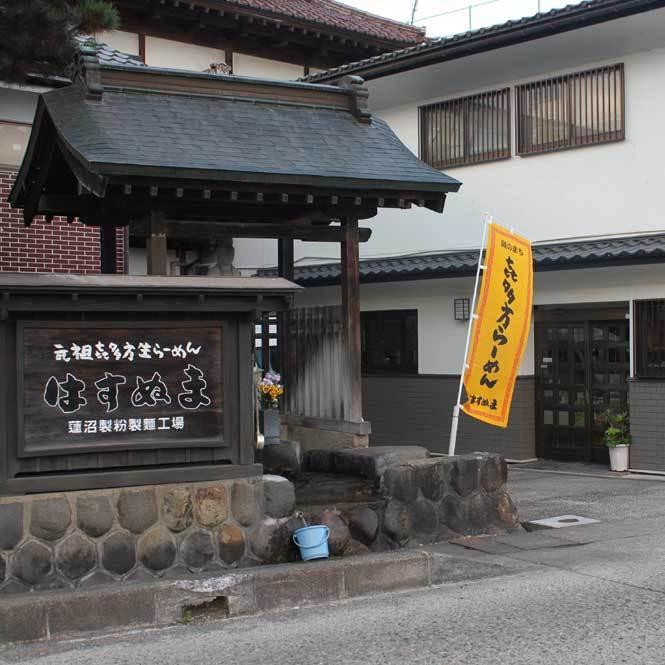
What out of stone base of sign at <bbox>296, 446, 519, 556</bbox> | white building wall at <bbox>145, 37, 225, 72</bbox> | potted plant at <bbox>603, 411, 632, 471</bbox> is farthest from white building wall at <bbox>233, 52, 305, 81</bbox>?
stone base of sign at <bbox>296, 446, 519, 556</bbox>

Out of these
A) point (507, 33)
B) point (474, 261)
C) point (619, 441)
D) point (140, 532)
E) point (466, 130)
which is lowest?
point (140, 532)

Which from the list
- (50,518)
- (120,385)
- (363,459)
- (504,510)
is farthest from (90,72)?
(504,510)

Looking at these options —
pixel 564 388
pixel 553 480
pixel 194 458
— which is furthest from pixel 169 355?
pixel 564 388

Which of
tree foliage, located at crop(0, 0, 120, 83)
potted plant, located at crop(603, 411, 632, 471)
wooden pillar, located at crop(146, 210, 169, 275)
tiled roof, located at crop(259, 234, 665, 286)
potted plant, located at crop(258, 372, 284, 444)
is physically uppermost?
tree foliage, located at crop(0, 0, 120, 83)

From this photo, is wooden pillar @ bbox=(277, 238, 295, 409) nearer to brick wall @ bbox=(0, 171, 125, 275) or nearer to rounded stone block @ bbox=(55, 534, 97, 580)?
brick wall @ bbox=(0, 171, 125, 275)

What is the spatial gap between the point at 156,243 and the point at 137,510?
2943mm

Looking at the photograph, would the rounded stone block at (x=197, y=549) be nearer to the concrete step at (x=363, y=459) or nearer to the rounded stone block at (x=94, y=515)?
the rounded stone block at (x=94, y=515)

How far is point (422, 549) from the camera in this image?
9109 mm

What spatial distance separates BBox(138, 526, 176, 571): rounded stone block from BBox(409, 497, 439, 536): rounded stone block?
8.03 ft

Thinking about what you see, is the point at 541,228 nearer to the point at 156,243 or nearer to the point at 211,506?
the point at 156,243

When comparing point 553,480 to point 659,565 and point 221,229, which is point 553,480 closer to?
point 659,565

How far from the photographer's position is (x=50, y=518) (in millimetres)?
7621

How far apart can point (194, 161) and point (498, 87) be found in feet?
30.3

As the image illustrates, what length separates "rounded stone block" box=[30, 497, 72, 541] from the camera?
24.8ft
